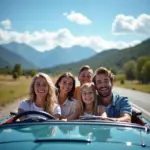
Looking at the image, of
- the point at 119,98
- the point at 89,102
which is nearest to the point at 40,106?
the point at 89,102

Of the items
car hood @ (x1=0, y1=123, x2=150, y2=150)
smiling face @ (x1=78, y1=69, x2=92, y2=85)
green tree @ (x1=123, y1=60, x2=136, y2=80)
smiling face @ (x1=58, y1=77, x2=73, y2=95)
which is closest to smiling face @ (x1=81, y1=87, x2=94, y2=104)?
car hood @ (x1=0, y1=123, x2=150, y2=150)

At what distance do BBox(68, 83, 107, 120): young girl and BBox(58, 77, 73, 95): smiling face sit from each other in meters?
1.50

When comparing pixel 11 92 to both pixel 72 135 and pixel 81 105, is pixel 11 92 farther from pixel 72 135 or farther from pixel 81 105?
pixel 72 135

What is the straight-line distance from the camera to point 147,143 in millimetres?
2848

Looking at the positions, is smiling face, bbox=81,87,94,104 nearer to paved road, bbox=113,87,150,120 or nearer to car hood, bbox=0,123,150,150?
car hood, bbox=0,123,150,150

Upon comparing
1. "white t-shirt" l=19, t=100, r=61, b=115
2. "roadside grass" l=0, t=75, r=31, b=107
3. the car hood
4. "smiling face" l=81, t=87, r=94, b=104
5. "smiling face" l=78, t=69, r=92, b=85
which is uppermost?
"smiling face" l=78, t=69, r=92, b=85

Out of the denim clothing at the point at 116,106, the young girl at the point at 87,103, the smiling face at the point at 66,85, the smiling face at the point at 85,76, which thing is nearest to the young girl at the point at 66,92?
the smiling face at the point at 66,85

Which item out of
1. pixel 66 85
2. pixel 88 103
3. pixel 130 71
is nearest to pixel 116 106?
pixel 88 103

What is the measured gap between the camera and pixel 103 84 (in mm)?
4629

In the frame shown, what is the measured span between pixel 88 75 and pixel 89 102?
2.75 meters

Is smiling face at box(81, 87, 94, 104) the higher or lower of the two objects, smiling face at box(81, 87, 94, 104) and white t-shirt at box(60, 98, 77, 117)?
the higher

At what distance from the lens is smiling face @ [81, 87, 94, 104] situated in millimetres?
4176

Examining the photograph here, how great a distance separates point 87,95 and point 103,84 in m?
0.54

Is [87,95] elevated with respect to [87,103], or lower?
elevated
